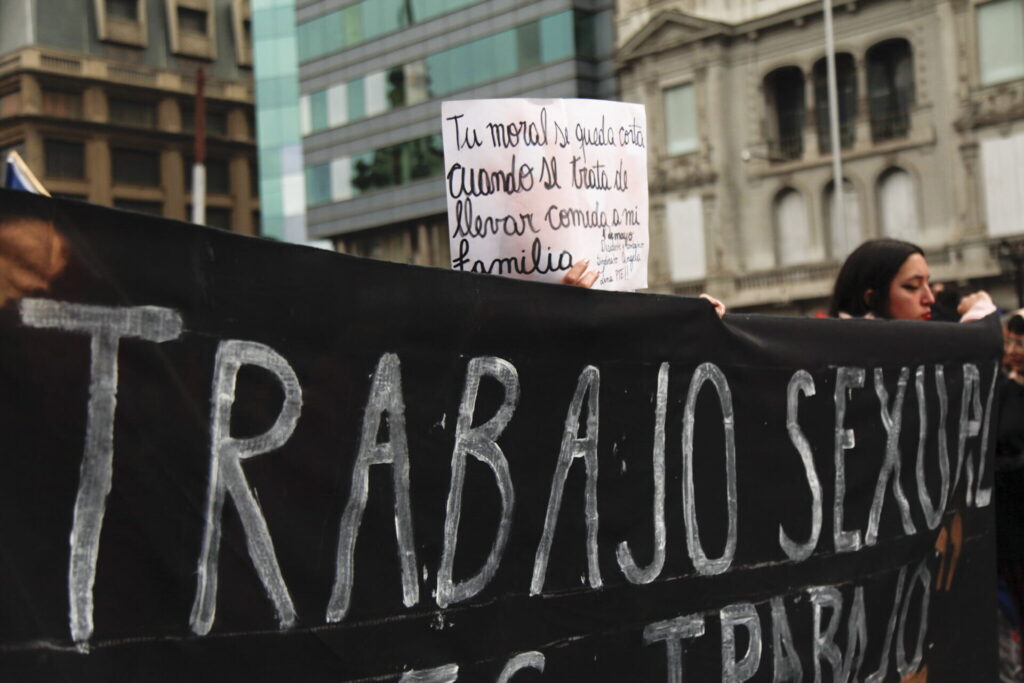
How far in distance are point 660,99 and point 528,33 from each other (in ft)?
16.6

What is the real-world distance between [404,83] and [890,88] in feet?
51.5

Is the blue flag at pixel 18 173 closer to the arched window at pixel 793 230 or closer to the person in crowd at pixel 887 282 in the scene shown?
the person in crowd at pixel 887 282

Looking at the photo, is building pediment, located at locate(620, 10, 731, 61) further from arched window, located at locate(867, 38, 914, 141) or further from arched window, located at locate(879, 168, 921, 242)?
arched window, located at locate(879, 168, 921, 242)

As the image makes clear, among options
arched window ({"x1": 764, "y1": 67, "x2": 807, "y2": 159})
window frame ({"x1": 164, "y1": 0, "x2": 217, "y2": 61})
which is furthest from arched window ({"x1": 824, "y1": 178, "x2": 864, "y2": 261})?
window frame ({"x1": 164, "y1": 0, "x2": 217, "y2": 61})

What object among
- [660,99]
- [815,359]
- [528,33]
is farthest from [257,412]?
[528,33]

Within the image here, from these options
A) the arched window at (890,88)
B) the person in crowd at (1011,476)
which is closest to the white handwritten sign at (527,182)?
the person in crowd at (1011,476)

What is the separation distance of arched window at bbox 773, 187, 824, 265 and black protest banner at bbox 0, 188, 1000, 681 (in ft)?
91.6

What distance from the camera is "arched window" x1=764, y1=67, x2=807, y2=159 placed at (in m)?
32.0

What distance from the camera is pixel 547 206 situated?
2936 mm

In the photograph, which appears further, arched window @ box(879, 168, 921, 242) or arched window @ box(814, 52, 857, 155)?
arched window @ box(814, 52, 857, 155)

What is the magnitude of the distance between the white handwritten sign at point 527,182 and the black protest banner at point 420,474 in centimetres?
20

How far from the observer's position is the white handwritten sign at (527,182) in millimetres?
2928

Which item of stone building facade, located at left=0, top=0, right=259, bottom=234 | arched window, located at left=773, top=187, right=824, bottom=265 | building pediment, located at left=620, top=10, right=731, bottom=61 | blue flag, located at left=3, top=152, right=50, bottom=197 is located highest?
stone building facade, located at left=0, top=0, right=259, bottom=234

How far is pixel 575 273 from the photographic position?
297cm
